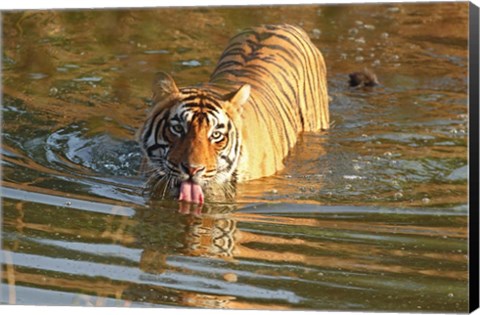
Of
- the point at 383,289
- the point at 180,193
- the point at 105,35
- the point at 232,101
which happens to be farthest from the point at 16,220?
the point at 105,35

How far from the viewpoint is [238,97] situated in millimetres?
4555

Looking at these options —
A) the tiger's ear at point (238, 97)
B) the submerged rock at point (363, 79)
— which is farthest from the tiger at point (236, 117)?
the submerged rock at point (363, 79)

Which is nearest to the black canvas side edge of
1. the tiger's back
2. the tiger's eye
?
the tiger's eye

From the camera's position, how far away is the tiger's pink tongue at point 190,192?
4.30 metres

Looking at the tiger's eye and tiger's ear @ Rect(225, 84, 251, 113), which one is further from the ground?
tiger's ear @ Rect(225, 84, 251, 113)

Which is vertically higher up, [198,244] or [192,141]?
[192,141]

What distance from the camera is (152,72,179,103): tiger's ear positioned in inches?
178

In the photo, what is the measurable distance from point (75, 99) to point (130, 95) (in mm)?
308

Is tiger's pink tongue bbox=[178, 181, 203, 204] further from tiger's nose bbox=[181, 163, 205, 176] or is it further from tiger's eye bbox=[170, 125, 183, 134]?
tiger's eye bbox=[170, 125, 183, 134]

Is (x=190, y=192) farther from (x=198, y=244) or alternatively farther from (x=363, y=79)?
(x=363, y=79)

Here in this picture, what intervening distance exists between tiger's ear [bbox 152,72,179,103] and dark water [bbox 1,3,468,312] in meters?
0.27

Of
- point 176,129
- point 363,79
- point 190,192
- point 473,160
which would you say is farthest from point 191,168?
point 363,79

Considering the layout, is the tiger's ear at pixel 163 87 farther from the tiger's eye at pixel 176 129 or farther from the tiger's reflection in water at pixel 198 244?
the tiger's reflection in water at pixel 198 244

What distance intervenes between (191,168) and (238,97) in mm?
417
